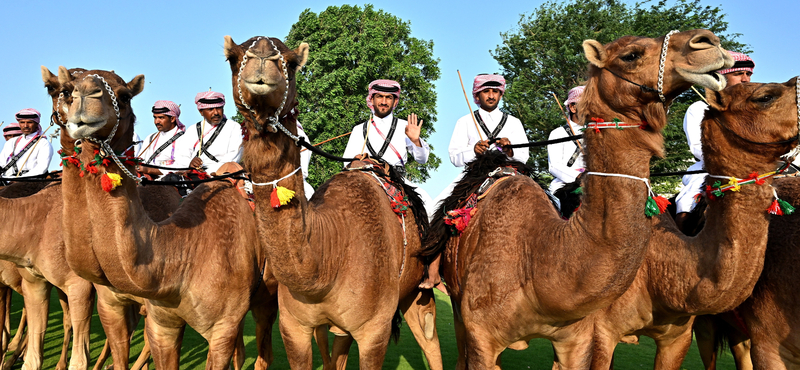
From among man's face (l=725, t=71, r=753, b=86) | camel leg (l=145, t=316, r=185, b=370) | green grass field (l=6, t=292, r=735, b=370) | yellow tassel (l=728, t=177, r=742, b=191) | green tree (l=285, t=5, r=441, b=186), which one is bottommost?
green grass field (l=6, t=292, r=735, b=370)

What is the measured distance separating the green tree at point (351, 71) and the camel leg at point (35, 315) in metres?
15.9

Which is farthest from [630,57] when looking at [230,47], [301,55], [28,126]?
[28,126]

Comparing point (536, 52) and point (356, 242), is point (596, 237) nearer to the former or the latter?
point (356, 242)

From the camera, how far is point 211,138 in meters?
7.55

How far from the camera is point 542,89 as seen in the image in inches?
1116

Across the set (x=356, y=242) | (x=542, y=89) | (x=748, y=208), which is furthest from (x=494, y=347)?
(x=542, y=89)

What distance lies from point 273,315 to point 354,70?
769 inches

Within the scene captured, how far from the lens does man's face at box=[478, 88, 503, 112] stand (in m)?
7.08

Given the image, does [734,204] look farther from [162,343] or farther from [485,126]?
[162,343]

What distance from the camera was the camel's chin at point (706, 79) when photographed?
298 cm

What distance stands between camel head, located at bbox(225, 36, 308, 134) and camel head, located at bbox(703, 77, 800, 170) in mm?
2645

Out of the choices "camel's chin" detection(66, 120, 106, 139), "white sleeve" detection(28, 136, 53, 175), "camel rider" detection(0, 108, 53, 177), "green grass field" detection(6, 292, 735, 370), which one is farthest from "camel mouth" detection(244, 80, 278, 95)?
"white sleeve" detection(28, 136, 53, 175)

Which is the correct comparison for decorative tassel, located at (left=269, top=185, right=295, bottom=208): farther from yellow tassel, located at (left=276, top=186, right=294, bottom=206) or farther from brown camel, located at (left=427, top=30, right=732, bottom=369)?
brown camel, located at (left=427, top=30, right=732, bottom=369)

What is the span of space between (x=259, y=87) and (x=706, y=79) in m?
2.32
